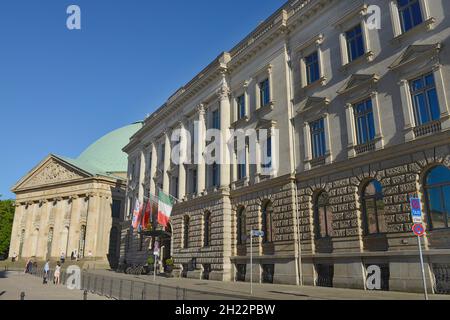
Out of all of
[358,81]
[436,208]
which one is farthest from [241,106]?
[436,208]

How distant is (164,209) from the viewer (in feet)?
125

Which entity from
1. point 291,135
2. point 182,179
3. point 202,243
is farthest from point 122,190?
point 291,135

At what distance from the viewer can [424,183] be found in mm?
18609

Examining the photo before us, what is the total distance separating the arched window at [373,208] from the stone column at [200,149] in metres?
18.1

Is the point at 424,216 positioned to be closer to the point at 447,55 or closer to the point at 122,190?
the point at 447,55

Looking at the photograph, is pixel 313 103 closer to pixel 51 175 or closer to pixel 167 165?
pixel 167 165

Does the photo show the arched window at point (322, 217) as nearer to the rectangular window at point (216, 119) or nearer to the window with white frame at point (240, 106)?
the window with white frame at point (240, 106)

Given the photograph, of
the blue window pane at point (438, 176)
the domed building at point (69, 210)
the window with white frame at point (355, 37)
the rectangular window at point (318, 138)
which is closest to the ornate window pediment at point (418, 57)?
the window with white frame at point (355, 37)

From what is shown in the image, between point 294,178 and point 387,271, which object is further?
point 294,178

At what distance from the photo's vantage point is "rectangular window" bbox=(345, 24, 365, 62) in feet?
76.8

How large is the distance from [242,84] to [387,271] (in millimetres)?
20414

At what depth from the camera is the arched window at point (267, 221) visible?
27.9 m

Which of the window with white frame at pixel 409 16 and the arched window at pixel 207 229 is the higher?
the window with white frame at pixel 409 16

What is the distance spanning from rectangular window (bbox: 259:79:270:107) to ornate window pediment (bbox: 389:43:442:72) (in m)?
11.7
